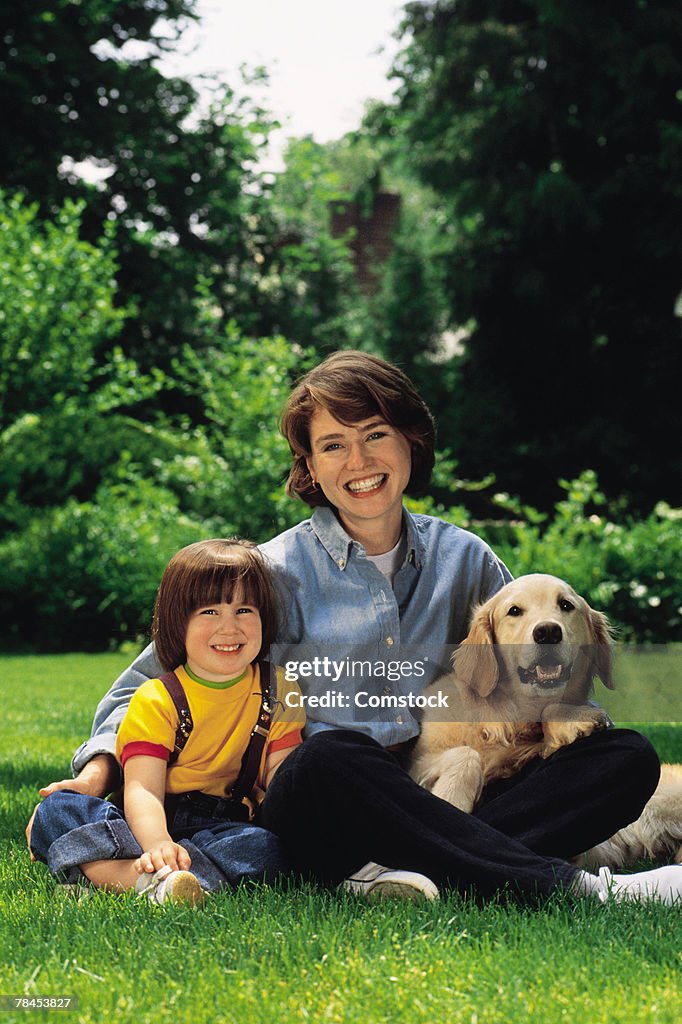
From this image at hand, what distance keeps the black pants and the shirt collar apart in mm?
717

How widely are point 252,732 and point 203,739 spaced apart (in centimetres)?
14

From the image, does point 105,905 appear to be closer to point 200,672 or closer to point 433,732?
point 200,672

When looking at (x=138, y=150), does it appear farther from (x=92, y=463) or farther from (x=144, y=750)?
Result: (x=144, y=750)

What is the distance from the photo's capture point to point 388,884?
2.78 m

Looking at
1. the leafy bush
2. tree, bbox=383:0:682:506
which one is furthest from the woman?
tree, bbox=383:0:682:506

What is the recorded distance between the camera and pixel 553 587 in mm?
3145

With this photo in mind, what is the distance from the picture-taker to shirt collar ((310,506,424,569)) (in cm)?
346

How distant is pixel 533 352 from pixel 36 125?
8725 mm

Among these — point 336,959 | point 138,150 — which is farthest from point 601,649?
point 138,150

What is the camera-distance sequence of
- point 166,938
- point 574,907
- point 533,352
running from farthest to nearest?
point 533,352 → point 574,907 → point 166,938

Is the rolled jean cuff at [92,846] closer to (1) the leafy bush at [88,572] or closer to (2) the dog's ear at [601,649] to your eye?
(2) the dog's ear at [601,649]

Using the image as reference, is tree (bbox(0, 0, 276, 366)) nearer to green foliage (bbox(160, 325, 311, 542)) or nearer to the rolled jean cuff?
green foliage (bbox(160, 325, 311, 542))

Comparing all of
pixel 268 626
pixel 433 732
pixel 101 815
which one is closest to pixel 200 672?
pixel 268 626

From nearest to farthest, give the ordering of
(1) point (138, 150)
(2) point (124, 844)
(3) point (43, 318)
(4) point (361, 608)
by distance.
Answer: (2) point (124, 844) < (4) point (361, 608) < (3) point (43, 318) < (1) point (138, 150)
